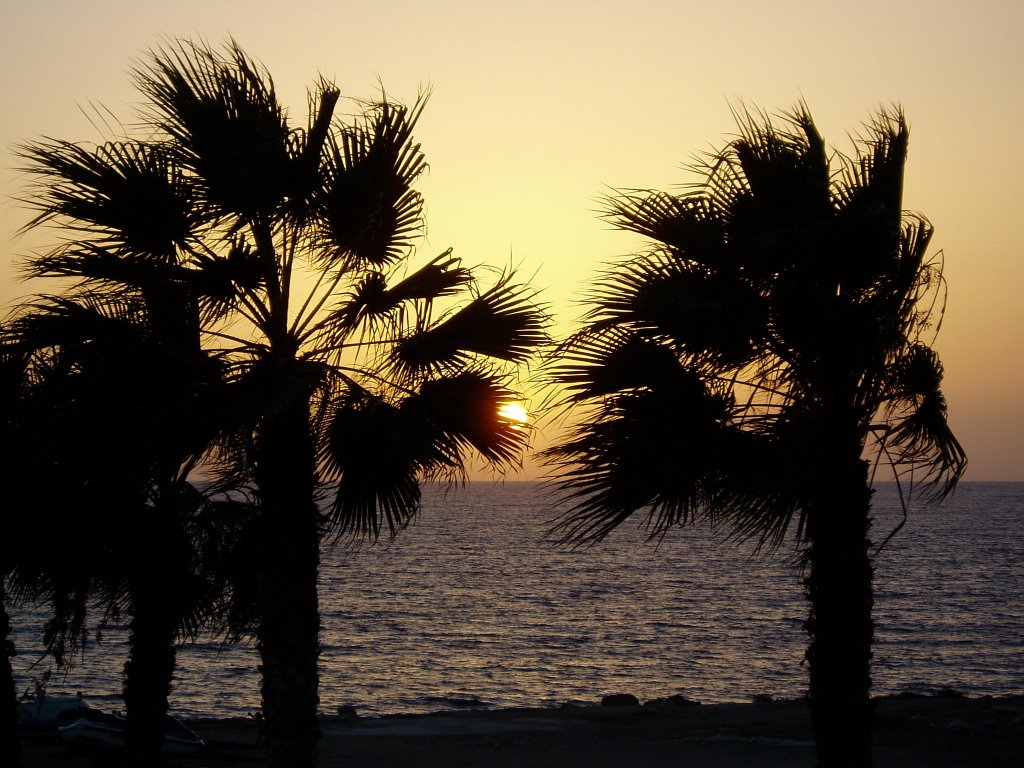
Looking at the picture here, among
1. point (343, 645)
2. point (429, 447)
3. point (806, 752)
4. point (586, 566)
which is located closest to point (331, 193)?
point (429, 447)

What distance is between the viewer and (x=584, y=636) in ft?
181

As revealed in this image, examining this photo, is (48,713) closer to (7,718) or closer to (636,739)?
(636,739)

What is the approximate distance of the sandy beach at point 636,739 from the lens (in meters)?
17.9

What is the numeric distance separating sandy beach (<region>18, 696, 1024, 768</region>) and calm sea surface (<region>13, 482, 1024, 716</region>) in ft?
15.3

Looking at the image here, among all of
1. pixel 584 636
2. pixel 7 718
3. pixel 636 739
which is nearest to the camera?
pixel 7 718

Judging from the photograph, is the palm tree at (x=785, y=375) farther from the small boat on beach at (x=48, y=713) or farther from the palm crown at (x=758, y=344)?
the small boat on beach at (x=48, y=713)

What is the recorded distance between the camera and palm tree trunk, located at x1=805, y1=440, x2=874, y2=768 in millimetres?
7590

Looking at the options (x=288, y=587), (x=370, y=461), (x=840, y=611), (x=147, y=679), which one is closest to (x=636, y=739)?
(x=147, y=679)

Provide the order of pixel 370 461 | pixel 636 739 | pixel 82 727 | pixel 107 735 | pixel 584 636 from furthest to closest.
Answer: pixel 584 636 < pixel 636 739 < pixel 82 727 < pixel 107 735 < pixel 370 461

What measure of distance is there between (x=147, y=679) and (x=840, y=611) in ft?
26.5

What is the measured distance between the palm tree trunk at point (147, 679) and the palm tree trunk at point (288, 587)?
397 cm

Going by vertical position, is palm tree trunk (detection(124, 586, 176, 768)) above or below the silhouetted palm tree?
below

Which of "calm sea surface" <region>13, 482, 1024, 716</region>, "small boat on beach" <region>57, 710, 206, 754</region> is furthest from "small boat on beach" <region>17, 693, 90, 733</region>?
"calm sea surface" <region>13, 482, 1024, 716</region>

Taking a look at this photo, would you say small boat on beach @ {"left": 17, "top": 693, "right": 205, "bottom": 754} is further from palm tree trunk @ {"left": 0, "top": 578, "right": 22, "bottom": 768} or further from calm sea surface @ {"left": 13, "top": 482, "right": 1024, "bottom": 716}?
calm sea surface @ {"left": 13, "top": 482, "right": 1024, "bottom": 716}
